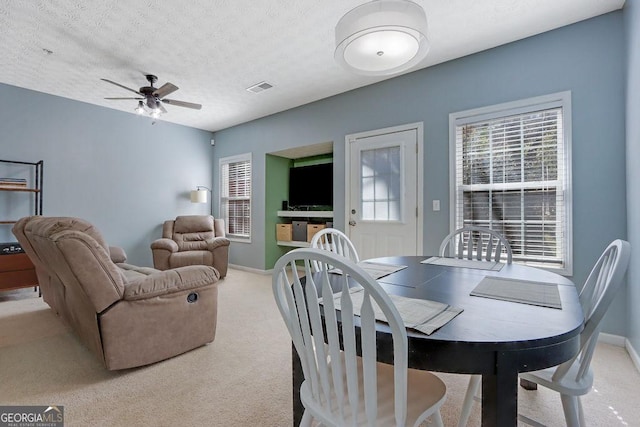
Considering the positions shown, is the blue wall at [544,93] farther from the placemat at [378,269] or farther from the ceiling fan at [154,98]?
the ceiling fan at [154,98]

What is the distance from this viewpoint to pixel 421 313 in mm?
985

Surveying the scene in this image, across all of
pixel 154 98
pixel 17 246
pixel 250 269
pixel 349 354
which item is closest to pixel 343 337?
pixel 349 354

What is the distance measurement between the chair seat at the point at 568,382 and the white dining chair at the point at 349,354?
1.42 feet

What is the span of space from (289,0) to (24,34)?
2.53m

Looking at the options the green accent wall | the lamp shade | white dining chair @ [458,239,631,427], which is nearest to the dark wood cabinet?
the lamp shade

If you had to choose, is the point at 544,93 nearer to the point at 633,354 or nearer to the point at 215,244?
the point at 633,354

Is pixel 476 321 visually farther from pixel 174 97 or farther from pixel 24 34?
pixel 174 97

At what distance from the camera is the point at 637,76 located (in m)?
2.04

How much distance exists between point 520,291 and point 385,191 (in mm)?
2533

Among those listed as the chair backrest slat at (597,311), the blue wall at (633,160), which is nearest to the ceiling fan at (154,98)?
the chair backrest slat at (597,311)

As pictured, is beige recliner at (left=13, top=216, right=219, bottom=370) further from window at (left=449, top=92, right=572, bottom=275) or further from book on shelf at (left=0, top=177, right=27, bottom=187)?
window at (left=449, top=92, right=572, bottom=275)

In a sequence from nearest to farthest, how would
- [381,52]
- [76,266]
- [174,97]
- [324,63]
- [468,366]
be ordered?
1. [468,366]
2. [381,52]
3. [76,266]
4. [324,63]
5. [174,97]

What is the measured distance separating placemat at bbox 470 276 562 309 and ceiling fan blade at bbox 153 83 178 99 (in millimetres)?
3326

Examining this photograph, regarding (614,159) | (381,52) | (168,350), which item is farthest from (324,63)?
(168,350)
